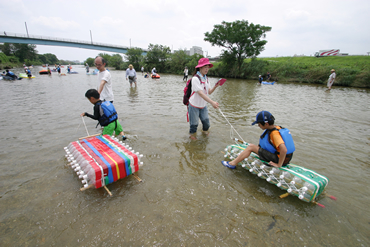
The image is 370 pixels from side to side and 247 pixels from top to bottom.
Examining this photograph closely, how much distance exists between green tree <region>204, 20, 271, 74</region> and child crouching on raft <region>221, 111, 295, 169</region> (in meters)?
35.8

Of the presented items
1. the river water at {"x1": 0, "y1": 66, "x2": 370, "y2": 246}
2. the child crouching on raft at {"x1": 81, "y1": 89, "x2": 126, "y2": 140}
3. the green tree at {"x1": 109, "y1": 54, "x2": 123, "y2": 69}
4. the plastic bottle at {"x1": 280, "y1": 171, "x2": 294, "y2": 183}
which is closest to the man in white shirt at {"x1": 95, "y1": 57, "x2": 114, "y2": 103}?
the child crouching on raft at {"x1": 81, "y1": 89, "x2": 126, "y2": 140}

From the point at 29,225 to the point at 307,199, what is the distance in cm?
456

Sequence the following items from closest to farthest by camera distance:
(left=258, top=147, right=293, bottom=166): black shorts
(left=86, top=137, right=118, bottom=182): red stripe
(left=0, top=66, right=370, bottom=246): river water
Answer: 1. (left=0, top=66, right=370, bottom=246): river water
2. (left=86, top=137, right=118, bottom=182): red stripe
3. (left=258, top=147, right=293, bottom=166): black shorts

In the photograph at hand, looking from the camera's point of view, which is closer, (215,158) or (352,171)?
(352,171)

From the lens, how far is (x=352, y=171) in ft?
13.2

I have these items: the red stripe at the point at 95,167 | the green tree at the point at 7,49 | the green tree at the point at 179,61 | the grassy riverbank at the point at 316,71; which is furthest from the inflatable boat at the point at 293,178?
the green tree at the point at 7,49

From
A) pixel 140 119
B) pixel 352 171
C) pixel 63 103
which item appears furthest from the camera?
pixel 63 103

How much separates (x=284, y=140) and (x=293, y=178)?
719mm

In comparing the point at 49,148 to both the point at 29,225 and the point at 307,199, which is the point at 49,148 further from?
the point at 307,199

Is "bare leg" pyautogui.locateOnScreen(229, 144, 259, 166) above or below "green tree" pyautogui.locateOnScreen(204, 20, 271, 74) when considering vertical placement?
below

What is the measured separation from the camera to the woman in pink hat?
462cm

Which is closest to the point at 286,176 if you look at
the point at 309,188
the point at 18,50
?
the point at 309,188

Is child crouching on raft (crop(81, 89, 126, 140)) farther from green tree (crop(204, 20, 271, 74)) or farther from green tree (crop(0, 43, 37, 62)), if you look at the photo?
green tree (crop(0, 43, 37, 62))

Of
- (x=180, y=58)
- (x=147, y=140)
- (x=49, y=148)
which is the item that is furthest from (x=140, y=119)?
(x=180, y=58)
